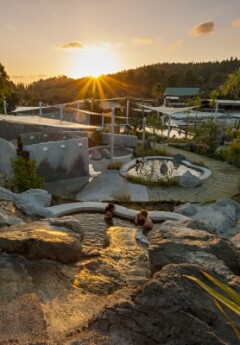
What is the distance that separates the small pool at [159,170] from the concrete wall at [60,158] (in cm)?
244

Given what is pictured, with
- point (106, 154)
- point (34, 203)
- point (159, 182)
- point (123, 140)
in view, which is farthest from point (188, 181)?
point (123, 140)

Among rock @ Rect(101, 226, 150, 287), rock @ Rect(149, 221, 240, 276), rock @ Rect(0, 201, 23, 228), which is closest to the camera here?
rock @ Rect(149, 221, 240, 276)

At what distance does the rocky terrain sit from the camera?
10.2ft

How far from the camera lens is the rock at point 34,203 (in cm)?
841

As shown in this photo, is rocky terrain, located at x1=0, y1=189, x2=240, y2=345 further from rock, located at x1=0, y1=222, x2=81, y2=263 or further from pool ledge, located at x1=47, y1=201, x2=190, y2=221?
pool ledge, located at x1=47, y1=201, x2=190, y2=221

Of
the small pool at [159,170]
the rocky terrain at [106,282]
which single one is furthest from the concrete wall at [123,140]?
the rocky terrain at [106,282]

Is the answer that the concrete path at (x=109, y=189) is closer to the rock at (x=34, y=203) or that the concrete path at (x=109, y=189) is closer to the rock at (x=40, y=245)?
the rock at (x=34, y=203)

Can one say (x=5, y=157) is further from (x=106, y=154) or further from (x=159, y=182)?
(x=106, y=154)

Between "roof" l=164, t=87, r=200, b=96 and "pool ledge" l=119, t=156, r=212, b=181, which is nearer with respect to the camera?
"pool ledge" l=119, t=156, r=212, b=181

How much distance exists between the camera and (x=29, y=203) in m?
8.55

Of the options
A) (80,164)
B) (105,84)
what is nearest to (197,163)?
(80,164)

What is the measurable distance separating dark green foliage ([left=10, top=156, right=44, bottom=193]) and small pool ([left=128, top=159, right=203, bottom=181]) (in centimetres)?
537

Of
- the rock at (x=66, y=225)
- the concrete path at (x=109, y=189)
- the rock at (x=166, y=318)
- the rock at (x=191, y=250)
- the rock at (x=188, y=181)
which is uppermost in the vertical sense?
the rock at (x=166, y=318)

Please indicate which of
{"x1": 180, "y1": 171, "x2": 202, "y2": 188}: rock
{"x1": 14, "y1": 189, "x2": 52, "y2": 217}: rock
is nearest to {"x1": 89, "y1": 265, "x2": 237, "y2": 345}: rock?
{"x1": 14, "y1": 189, "x2": 52, "y2": 217}: rock
